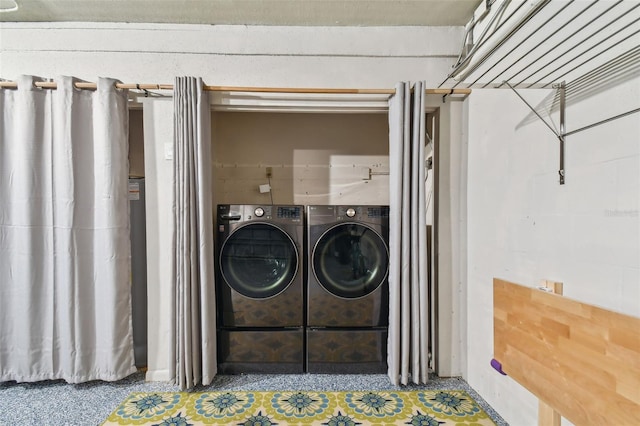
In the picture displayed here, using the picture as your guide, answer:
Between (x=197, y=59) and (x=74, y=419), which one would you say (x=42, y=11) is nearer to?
(x=197, y=59)

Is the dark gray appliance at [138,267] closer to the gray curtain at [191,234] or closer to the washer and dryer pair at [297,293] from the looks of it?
the gray curtain at [191,234]

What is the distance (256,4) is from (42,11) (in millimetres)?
1341

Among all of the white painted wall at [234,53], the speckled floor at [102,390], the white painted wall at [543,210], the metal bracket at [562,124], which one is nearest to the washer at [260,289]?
the speckled floor at [102,390]

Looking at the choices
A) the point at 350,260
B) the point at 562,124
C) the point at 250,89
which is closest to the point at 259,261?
the point at 350,260

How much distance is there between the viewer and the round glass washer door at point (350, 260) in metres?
1.82

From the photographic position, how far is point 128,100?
5.66 feet

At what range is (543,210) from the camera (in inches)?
47.0

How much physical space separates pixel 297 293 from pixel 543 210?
1373 mm

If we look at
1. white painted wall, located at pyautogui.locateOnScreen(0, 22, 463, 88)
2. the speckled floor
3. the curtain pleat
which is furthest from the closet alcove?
the speckled floor

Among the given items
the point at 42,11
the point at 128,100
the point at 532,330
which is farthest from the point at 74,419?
the point at 42,11

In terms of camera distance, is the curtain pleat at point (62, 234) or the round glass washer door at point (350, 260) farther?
the round glass washer door at point (350, 260)

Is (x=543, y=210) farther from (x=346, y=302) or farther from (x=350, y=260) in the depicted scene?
(x=346, y=302)

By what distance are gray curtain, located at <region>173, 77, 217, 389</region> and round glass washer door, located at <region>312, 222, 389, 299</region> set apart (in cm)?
69

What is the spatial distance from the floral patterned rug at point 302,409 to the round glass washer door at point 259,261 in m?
0.59
